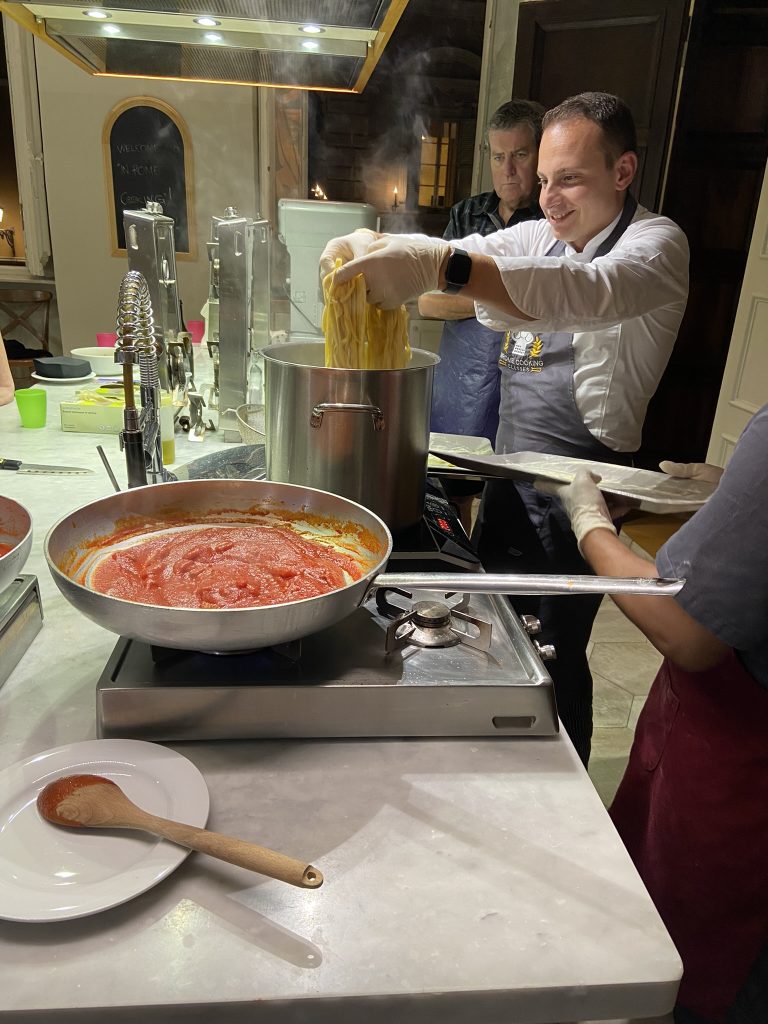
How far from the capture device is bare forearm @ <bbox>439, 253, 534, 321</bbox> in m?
1.66

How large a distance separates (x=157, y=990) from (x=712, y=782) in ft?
3.11

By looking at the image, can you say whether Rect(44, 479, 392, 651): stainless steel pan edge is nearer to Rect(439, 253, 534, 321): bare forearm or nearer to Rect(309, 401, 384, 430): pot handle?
Rect(309, 401, 384, 430): pot handle

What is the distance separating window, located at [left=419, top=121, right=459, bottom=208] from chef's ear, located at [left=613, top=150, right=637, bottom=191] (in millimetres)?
3490

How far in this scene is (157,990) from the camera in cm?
64

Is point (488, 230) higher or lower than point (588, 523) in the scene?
higher

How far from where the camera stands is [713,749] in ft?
4.05

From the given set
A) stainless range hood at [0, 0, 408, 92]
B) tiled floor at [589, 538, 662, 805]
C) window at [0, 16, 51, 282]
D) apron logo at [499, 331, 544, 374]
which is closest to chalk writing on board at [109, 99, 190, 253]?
window at [0, 16, 51, 282]

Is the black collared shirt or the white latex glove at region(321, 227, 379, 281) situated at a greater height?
the black collared shirt

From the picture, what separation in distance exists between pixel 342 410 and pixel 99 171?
17.3 ft

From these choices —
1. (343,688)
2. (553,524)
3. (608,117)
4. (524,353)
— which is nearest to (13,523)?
(343,688)

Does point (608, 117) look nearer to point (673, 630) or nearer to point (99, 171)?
point (673, 630)

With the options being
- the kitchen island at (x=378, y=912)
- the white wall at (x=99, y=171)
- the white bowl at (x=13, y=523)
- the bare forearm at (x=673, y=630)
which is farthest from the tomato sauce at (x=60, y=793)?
the white wall at (x=99, y=171)

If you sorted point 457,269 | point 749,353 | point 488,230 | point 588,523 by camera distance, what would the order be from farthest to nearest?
point 488,230
point 749,353
point 457,269
point 588,523

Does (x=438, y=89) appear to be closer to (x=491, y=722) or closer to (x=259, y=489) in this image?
(x=259, y=489)
